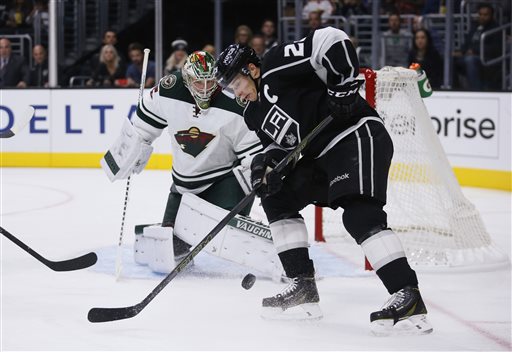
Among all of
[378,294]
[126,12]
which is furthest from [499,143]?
[126,12]

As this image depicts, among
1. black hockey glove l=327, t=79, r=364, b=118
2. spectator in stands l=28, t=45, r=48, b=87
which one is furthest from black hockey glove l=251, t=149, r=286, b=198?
spectator in stands l=28, t=45, r=48, b=87

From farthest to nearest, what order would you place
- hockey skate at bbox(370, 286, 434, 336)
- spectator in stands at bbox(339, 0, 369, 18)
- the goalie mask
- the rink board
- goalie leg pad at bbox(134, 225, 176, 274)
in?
spectator in stands at bbox(339, 0, 369, 18), the rink board, goalie leg pad at bbox(134, 225, 176, 274), the goalie mask, hockey skate at bbox(370, 286, 434, 336)

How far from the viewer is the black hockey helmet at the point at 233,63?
9.88 feet

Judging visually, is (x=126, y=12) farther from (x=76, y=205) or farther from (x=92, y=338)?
(x=92, y=338)

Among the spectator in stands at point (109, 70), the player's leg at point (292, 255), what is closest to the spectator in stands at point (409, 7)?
the spectator in stands at point (109, 70)

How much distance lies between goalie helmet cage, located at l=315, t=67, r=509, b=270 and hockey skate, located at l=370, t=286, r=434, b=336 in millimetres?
1040

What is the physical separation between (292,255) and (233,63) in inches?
24.6

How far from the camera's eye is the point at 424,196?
4.33 metres

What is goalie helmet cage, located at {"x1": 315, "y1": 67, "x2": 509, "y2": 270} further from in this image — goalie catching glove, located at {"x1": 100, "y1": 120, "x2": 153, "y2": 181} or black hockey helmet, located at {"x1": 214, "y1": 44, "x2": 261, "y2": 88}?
black hockey helmet, located at {"x1": 214, "y1": 44, "x2": 261, "y2": 88}

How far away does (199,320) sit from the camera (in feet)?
10.6

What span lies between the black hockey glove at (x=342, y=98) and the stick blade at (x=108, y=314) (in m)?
0.84

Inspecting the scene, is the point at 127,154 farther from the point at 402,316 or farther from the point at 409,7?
the point at 409,7

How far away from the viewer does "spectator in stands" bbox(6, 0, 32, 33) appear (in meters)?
9.73

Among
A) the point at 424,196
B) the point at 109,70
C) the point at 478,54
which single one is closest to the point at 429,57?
the point at 478,54
